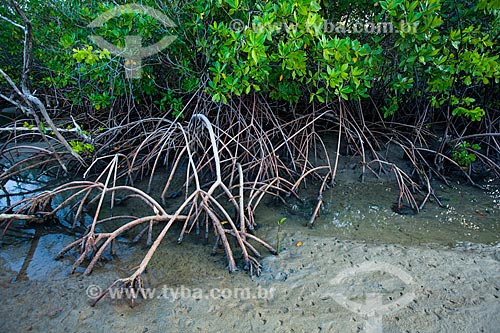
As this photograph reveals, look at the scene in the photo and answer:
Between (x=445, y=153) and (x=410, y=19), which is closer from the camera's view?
(x=410, y=19)

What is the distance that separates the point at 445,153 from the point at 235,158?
1902 millimetres

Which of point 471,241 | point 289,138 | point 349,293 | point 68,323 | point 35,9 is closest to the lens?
point 68,323

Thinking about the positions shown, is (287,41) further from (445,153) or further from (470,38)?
(445,153)

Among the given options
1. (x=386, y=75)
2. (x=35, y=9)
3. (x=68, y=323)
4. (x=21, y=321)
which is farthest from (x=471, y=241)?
(x=35, y=9)

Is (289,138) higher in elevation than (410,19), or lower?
lower

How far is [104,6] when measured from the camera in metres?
2.86

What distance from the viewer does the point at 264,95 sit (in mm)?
3314
